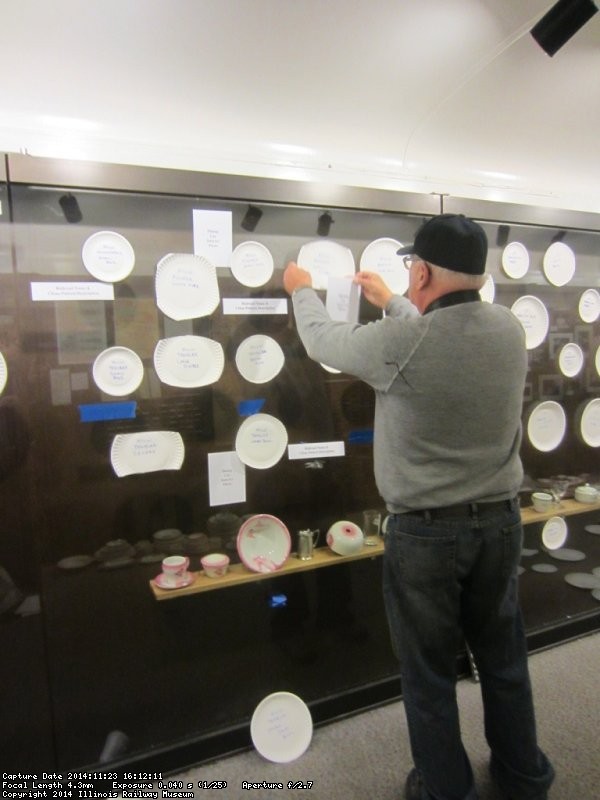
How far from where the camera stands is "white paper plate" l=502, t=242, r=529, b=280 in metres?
2.20

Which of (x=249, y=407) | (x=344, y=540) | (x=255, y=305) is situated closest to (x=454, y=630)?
(x=344, y=540)

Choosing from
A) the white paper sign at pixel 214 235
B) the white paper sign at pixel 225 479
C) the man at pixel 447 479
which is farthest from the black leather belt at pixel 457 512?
the white paper sign at pixel 214 235

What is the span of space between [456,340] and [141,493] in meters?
1.12

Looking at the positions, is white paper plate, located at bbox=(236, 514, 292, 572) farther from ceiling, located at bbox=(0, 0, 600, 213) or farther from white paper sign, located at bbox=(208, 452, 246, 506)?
ceiling, located at bbox=(0, 0, 600, 213)

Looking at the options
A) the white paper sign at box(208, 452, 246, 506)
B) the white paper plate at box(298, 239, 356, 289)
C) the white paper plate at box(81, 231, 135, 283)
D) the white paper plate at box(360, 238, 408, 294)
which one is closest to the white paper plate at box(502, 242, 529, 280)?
the white paper plate at box(360, 238, 408, 294)

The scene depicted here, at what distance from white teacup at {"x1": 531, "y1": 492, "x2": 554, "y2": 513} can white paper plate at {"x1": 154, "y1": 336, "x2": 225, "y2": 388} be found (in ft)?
5.19

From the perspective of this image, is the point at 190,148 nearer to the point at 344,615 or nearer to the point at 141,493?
the point at 141,493

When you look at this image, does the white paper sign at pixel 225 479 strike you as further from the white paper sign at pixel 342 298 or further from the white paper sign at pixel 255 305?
the white paper sign at pixel 342 298

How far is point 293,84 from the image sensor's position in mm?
→ 1597

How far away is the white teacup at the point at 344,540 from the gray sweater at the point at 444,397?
21.3 inches

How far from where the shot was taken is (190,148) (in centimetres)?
A: 171

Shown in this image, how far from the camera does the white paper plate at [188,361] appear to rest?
1.64 metres

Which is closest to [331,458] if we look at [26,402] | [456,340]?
[456,340]

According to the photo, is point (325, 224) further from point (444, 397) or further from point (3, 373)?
point (3, 373)
